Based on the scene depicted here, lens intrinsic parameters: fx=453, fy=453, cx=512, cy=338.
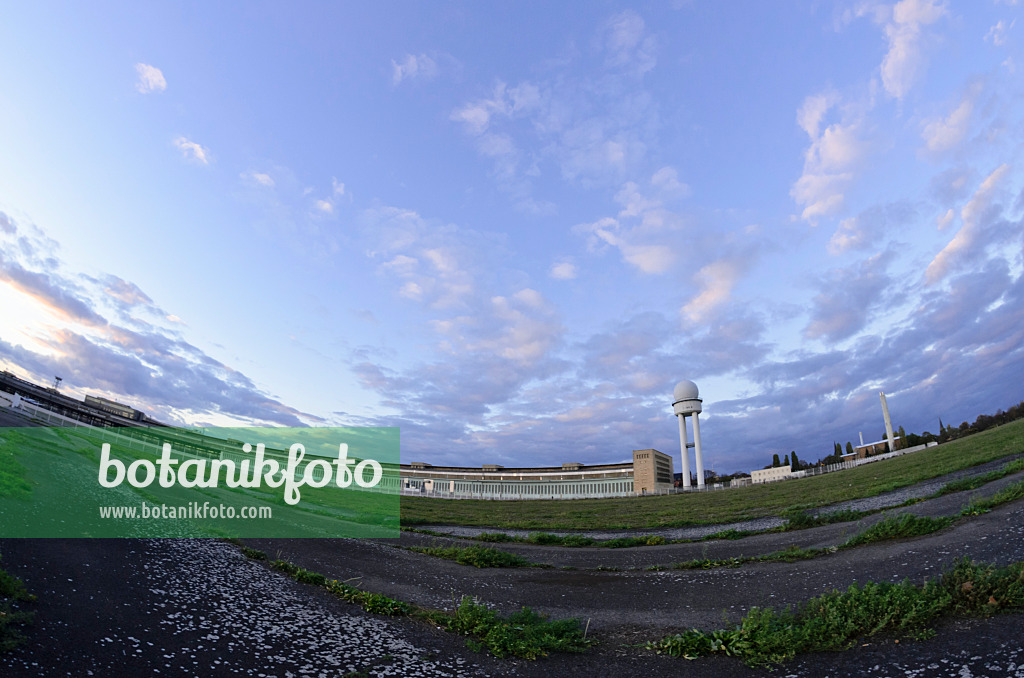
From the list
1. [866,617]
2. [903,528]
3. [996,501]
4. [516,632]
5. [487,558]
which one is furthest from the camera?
[487,558]

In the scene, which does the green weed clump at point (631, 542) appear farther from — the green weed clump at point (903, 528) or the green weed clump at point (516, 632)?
the green weed clump at point (516, 632)

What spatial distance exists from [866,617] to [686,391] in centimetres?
11139

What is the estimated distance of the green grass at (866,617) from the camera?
322 inches

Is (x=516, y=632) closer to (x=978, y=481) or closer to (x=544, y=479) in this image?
(x=978, y=481)

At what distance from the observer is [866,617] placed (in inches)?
336

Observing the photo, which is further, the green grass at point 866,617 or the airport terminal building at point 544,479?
the airport terminal building at point 544,479

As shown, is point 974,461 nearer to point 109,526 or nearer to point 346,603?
point 346,603

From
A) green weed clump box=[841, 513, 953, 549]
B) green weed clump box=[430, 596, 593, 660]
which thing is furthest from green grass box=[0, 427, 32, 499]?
green weed clump box=[841, 513, 953, 549]

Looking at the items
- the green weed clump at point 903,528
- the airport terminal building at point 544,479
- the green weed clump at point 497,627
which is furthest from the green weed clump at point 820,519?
the airport terminal building at point 544,479

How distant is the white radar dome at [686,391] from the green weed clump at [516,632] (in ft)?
362

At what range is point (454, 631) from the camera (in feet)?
33.9

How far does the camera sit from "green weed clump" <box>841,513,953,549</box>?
43.2 feet

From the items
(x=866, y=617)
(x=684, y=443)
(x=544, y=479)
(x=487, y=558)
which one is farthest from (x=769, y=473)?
(x=866, y=617)

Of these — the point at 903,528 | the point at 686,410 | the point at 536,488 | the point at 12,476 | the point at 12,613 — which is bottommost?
the point at 536,488
